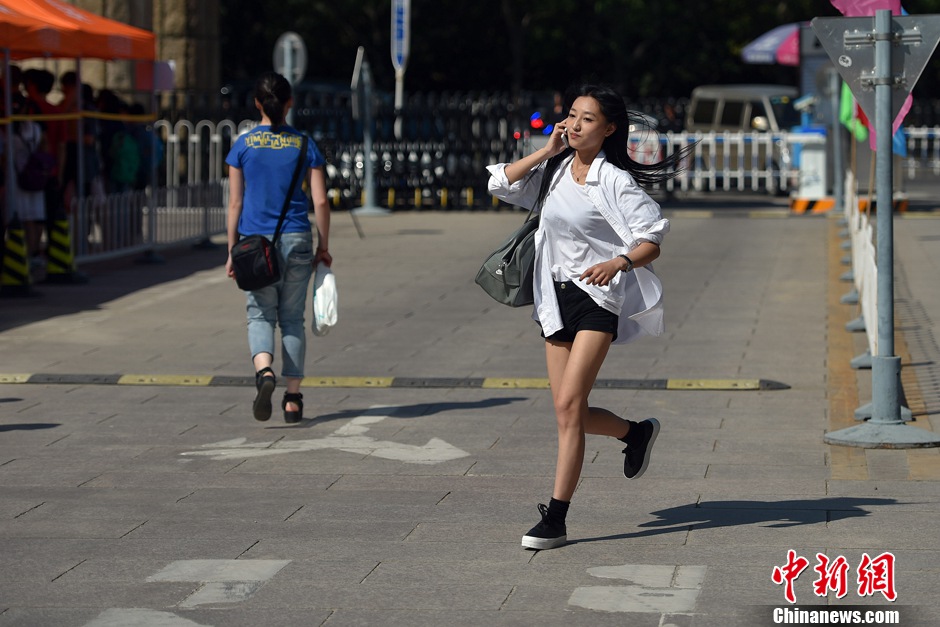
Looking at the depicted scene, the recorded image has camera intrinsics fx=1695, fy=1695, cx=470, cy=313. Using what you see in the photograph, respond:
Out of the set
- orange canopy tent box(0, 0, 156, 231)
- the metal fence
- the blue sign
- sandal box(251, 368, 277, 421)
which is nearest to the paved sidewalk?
sandal box(251, 368, 277, 421)

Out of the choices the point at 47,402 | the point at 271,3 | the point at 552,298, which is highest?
the point at 271,3

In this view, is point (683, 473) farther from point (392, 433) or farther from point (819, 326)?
point (819, 326)

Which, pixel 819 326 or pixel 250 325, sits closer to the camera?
pixel 250 325

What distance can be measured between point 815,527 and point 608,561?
0.93 m

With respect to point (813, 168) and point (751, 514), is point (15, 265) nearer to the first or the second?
point (751, 514)

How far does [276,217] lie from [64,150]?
891 centimetres

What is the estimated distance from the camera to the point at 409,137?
85.0 ft

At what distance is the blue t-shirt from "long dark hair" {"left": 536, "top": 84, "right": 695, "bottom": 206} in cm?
266

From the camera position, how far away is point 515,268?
6.28m

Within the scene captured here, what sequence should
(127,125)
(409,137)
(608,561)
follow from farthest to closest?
1. (409,137)
2. (127,125)
3. (608,561)

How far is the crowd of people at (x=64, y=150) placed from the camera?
51.1 feet

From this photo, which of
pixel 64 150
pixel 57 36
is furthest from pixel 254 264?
pixel 64 150

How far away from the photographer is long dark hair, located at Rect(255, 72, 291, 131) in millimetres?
8641

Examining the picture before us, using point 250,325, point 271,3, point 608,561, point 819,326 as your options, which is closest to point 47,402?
point 250,325
